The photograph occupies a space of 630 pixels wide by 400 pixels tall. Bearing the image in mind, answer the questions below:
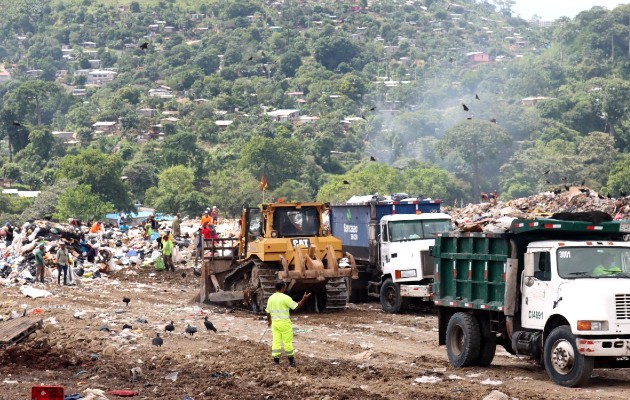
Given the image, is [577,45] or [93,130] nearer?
[93,130]

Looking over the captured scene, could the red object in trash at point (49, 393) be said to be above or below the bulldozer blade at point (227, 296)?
below

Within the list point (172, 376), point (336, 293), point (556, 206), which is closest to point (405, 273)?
point (336, 293)

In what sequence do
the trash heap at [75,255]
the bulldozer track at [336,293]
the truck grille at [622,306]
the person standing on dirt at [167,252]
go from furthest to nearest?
the person standing on dirt at [167,252], the trash heap at [75,255], the bulldozer track at [336,293], the truck grille at [622,306]

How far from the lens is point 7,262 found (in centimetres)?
3619

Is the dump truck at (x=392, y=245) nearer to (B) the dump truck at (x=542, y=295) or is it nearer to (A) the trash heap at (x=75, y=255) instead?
(B) the dump truck at (x=542, y=295)

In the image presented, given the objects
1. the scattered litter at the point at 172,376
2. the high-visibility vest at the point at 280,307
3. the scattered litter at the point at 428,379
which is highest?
the high-visibility vest at the point at 280,307

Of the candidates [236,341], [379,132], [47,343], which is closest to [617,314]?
[236,341]

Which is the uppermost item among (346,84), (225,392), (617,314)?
(346,84)

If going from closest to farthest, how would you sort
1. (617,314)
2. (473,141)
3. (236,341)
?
(617,314) < (236,341) < (473,141)

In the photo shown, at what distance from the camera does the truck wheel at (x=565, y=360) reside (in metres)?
14.3

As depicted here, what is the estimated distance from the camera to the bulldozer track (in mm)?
24375

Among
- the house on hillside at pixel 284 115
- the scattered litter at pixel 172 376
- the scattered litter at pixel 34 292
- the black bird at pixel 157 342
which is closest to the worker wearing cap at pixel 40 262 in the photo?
the scattered litter at pixel 34 292

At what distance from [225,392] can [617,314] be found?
4723 millimetres

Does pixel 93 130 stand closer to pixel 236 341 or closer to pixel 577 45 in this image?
pixel 577 45
